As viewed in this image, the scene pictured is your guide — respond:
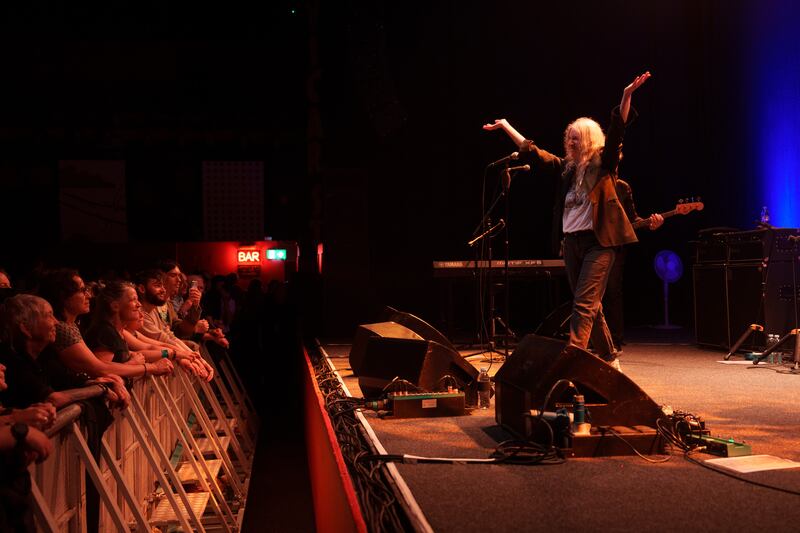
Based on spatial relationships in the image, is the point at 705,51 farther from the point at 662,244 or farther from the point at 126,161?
the point at 126,161

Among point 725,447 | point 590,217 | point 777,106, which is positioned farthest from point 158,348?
point 777,106

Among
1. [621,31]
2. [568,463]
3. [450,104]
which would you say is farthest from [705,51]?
[568,463]

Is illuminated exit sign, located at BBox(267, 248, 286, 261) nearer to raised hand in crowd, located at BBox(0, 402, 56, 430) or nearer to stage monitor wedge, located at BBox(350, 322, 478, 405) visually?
stage monitor wedge, located at BBox(350, 322, 478, 405)

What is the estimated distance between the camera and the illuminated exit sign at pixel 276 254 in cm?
1609

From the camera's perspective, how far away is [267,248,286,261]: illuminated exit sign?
52.8ft

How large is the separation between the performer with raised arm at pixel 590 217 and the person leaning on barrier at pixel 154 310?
229cm

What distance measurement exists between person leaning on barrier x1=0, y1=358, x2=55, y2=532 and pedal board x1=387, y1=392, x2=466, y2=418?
2063 mm

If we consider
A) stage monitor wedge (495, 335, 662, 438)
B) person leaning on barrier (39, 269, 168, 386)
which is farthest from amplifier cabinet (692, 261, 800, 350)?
person leaning on barrier (39, 269, 168, 386)

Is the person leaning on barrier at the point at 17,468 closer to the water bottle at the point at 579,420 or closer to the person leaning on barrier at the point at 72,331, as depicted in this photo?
the person leaning on barrier at the point at 72,331

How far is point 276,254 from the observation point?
16.1 meters

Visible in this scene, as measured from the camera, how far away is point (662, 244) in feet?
31.4

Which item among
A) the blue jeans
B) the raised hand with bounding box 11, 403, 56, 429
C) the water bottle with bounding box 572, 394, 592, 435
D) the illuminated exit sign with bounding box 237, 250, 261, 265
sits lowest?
the water bottle with bounding box 572, 394, 592, 435

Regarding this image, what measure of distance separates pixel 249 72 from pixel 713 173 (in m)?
9.50

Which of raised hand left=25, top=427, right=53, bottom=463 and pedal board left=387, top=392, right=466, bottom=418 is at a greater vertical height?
raised hand left=25, top=427, right=53, bottom=463
